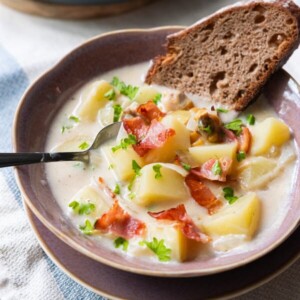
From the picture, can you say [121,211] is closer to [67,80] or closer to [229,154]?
[229,154]

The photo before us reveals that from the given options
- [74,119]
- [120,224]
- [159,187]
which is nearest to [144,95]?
[74,119]

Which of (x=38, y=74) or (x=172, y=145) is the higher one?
(x=172, y=145)

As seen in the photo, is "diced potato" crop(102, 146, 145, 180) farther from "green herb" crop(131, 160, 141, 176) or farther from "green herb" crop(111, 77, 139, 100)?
"green herb" crop(111, 77, 139, 100)

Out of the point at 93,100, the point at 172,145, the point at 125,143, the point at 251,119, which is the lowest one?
the point at 93,100

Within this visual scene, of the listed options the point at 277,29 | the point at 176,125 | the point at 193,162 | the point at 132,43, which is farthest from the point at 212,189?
the point at 132,43

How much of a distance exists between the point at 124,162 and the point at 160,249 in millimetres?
494

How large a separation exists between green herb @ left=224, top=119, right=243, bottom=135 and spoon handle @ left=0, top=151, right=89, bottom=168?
76cm

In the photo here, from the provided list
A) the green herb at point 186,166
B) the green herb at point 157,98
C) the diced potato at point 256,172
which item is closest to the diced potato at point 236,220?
the diced potato at point 256,172

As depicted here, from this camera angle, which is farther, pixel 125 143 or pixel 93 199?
pixel 125 143

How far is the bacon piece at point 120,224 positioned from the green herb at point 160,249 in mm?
88

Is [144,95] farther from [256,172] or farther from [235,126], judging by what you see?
[256,172]

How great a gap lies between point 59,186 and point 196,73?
1.01 metres

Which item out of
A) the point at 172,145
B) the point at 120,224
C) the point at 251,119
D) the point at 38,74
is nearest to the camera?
the point at 120,224

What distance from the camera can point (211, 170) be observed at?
264 centimetres
